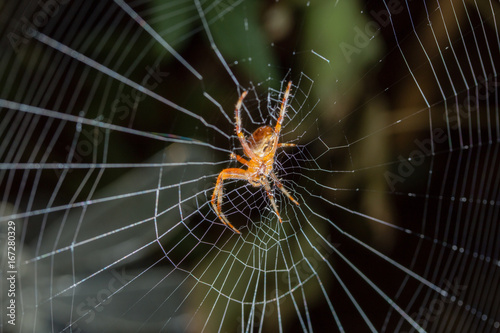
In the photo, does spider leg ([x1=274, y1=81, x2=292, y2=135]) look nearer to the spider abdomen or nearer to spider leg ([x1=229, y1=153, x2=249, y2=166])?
the spider abdomen

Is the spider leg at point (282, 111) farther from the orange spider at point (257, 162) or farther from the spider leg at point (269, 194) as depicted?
the spider leg at point (269, 194)

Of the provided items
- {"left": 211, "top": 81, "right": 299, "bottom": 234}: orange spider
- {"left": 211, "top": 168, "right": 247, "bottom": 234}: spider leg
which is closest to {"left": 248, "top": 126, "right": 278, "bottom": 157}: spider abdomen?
{"left": 211, "top": 81, "right": 299, "bottom": 234}: orange spider

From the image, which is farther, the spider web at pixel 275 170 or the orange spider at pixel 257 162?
the orange spider at pixel 257 162

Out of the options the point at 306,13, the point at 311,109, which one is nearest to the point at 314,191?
the point at 311,109

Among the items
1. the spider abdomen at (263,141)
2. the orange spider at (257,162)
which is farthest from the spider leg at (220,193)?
the spider abdomen at (263,141)

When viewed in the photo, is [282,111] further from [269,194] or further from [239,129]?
[269,194]

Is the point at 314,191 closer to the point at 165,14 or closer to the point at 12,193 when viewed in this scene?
the point at 165,14
